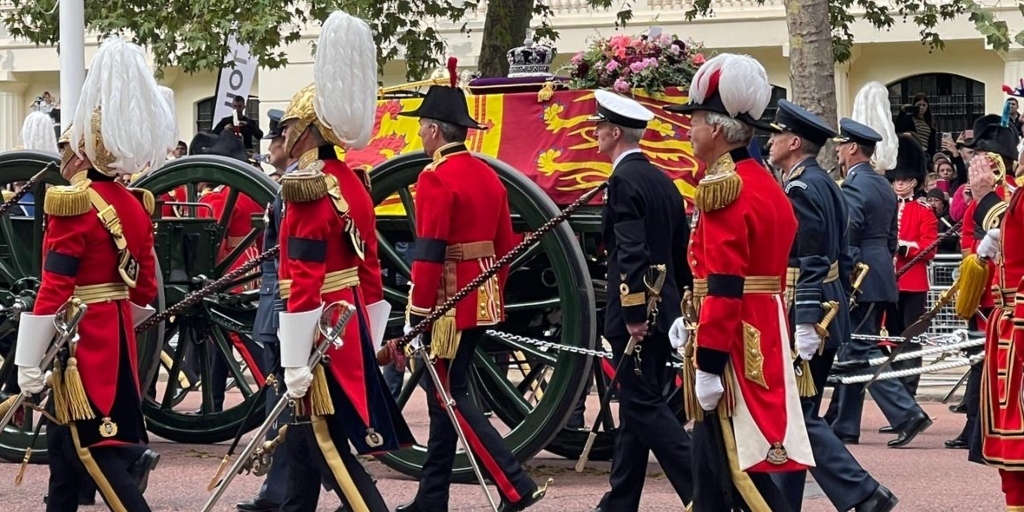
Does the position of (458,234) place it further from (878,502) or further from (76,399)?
(878,502)

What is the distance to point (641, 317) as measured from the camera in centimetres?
650

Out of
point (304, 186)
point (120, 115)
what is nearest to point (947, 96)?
point (120, 115)

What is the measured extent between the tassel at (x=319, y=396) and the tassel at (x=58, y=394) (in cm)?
86

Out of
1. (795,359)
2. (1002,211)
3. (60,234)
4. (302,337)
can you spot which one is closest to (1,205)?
(60,234)

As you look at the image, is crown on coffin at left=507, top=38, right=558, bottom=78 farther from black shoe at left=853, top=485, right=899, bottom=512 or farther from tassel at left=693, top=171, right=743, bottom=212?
tassel at left=693, top=171, right=743, bottom=212

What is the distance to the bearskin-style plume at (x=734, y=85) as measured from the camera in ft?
18.5

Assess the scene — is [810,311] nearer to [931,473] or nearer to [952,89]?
[931,473]

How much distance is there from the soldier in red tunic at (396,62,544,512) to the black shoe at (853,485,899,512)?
3.97ft

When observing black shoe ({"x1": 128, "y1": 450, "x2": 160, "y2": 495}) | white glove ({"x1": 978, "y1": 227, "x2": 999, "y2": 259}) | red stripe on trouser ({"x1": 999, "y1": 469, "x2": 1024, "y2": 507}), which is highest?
white glove ({"x1": 978, "y1": 227, "x2": 999, "y2": 259})

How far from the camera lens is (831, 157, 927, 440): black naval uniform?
9094 mm

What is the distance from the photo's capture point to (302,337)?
579 centimetres

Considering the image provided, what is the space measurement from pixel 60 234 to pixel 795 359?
2.66m

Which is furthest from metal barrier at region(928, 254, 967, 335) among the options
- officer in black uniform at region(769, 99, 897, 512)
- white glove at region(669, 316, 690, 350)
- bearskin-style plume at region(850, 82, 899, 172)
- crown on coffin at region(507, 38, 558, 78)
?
white glove at region(669, 316, 690, 350)

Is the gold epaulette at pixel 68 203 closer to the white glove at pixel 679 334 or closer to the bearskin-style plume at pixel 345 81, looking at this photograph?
the bearskin-style plume at pixel 345 81
